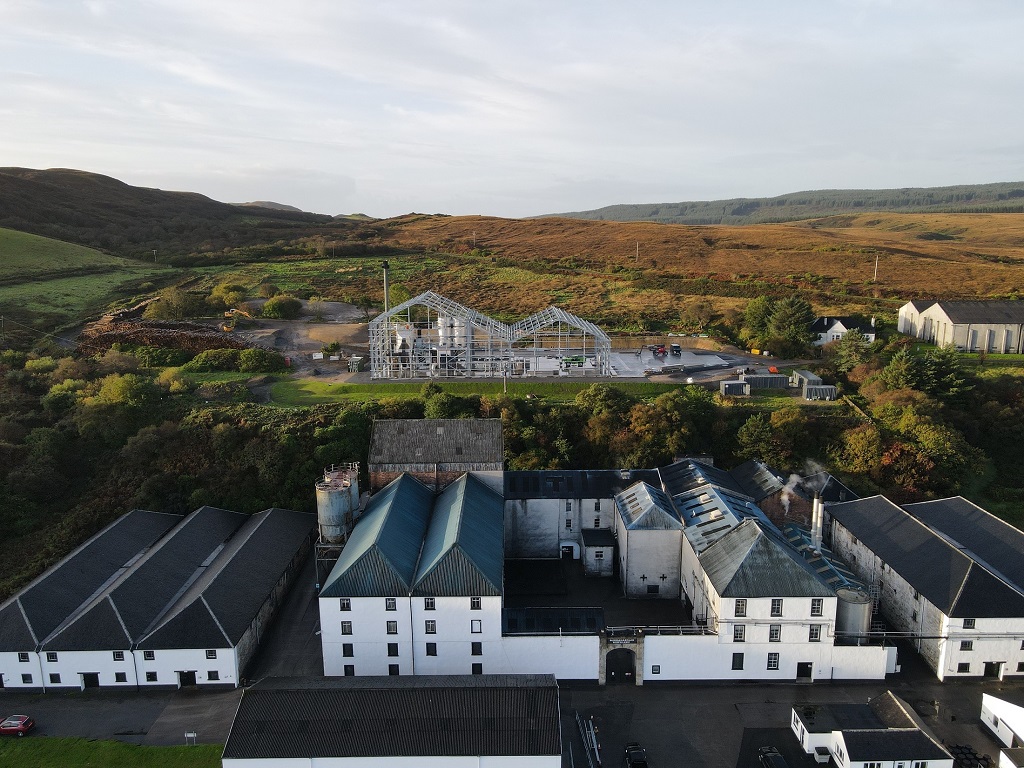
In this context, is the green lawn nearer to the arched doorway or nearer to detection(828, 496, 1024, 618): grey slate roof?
the arched doorway

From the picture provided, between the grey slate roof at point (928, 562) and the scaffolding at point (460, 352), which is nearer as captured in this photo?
the grey slate roof at point (928, 562)

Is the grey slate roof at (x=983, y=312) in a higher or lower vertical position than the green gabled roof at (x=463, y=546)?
higher

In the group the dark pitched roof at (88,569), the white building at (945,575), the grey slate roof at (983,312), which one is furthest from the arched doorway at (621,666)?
the grey slate roof at (983,312)

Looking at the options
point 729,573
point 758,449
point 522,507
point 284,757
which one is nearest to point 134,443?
point 522,507

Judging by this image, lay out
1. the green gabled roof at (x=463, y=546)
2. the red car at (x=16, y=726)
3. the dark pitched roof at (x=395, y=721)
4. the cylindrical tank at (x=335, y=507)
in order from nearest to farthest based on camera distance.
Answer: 1. the dark pitched roof at (x=395, y=721)
2. the red car at (x=16, y=726)
3. the green gabled roof at (x=463, y=546)
4. the cylindrical tank at (x=335, y=507)

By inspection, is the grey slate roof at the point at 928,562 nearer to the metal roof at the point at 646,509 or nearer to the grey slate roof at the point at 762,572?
the grey slate roof at the point at 762,572

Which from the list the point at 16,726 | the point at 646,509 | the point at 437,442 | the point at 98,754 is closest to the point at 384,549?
the point at 437,442
